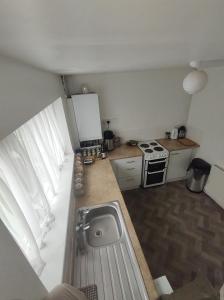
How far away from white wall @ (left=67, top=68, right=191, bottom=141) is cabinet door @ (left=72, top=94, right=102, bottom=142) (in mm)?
260

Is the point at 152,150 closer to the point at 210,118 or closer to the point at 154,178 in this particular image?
the point at 154,178

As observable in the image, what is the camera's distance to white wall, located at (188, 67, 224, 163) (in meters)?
2.28

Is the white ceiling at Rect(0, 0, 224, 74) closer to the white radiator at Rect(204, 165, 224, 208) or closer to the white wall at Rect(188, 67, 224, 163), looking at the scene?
the white wall at Rect(188, 67, 224, 163)

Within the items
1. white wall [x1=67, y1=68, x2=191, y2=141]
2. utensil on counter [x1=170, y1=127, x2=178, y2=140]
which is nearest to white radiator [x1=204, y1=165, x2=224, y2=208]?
utensil on counter [x1=170, y1=127, x2=178, y2=140]

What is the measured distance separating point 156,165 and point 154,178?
30 cm

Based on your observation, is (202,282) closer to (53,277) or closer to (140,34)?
(53,277)

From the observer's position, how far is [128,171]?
2654 mm

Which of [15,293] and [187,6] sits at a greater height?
[187,6]

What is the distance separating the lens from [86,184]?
1969 mm

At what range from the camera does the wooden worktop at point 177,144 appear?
8.76 ft

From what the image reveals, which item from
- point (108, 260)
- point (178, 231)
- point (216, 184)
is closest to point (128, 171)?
point (178, 231)

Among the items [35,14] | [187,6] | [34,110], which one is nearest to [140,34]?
[187,6]

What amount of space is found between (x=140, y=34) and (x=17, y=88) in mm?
569

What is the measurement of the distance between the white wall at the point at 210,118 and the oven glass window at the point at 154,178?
2.60ft
